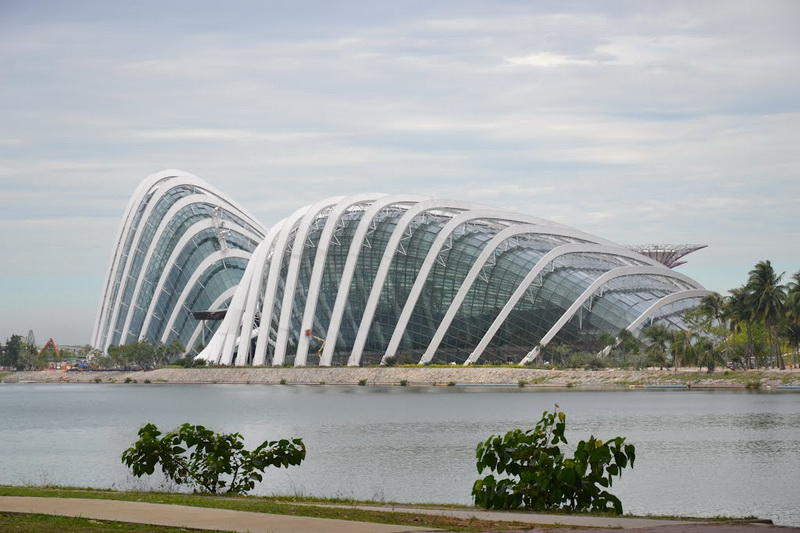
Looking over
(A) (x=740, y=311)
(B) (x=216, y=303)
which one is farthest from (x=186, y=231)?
(A) (x=740, y=311)

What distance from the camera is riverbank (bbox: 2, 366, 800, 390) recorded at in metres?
83.1

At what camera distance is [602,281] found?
10600cm

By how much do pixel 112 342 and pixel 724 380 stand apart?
10218 cm

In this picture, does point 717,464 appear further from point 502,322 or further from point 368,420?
point 502,322

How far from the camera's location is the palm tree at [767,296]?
3383 inches

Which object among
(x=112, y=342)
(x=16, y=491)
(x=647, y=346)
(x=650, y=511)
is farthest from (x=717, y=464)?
(x=112, y=342)

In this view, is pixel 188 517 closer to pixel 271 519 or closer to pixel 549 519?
pixel 271 519

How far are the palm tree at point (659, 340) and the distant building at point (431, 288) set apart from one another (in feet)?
20.5

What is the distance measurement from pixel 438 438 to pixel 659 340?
54389mm

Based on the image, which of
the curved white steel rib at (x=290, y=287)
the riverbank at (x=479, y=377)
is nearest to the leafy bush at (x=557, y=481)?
the riverbank at (x=479, y=377)

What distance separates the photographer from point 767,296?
282 feet

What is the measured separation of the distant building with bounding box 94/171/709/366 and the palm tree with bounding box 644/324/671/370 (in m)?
6.26

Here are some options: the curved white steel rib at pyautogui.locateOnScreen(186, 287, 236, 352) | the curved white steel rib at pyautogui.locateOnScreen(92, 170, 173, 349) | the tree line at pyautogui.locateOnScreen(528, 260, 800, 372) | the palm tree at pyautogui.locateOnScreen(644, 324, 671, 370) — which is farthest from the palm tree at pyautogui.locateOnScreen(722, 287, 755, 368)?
the curved white steel rib at pyautogui.locateOnScreen(92, 170, 173, 349)

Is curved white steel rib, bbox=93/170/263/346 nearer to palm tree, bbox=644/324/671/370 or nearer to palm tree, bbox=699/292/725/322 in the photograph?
palm tree, bbox=644/324/671/370
